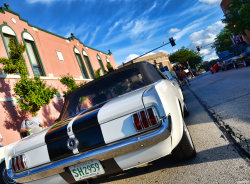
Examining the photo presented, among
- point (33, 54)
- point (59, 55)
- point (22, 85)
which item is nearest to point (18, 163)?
point (22, 85)

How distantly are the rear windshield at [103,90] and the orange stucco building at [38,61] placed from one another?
600 cm

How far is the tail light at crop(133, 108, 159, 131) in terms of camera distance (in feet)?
5.20

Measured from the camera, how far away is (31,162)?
6.15ft

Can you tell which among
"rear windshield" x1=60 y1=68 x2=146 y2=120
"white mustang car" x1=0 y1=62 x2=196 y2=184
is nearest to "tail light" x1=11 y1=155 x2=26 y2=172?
"white mustang car" x1=0 y1=62 x2=196 y2=184

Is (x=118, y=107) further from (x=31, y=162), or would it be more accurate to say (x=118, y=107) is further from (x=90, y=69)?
(x=90, y=69)

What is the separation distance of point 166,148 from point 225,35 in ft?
209

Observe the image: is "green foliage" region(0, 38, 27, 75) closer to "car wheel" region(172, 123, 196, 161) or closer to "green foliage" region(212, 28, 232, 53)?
"car wheel" region(172, 123, 196, 161)

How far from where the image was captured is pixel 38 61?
11.5 m

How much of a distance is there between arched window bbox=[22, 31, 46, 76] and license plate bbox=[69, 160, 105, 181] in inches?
415

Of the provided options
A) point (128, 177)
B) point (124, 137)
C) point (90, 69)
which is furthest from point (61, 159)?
point (90, 69)

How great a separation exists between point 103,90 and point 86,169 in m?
1.15

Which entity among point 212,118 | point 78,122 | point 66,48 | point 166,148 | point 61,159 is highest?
point 66,48

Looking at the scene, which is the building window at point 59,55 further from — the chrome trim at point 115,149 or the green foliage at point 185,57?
the green foliage at point 185,57

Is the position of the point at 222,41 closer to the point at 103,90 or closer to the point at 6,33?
the point at 6,33
